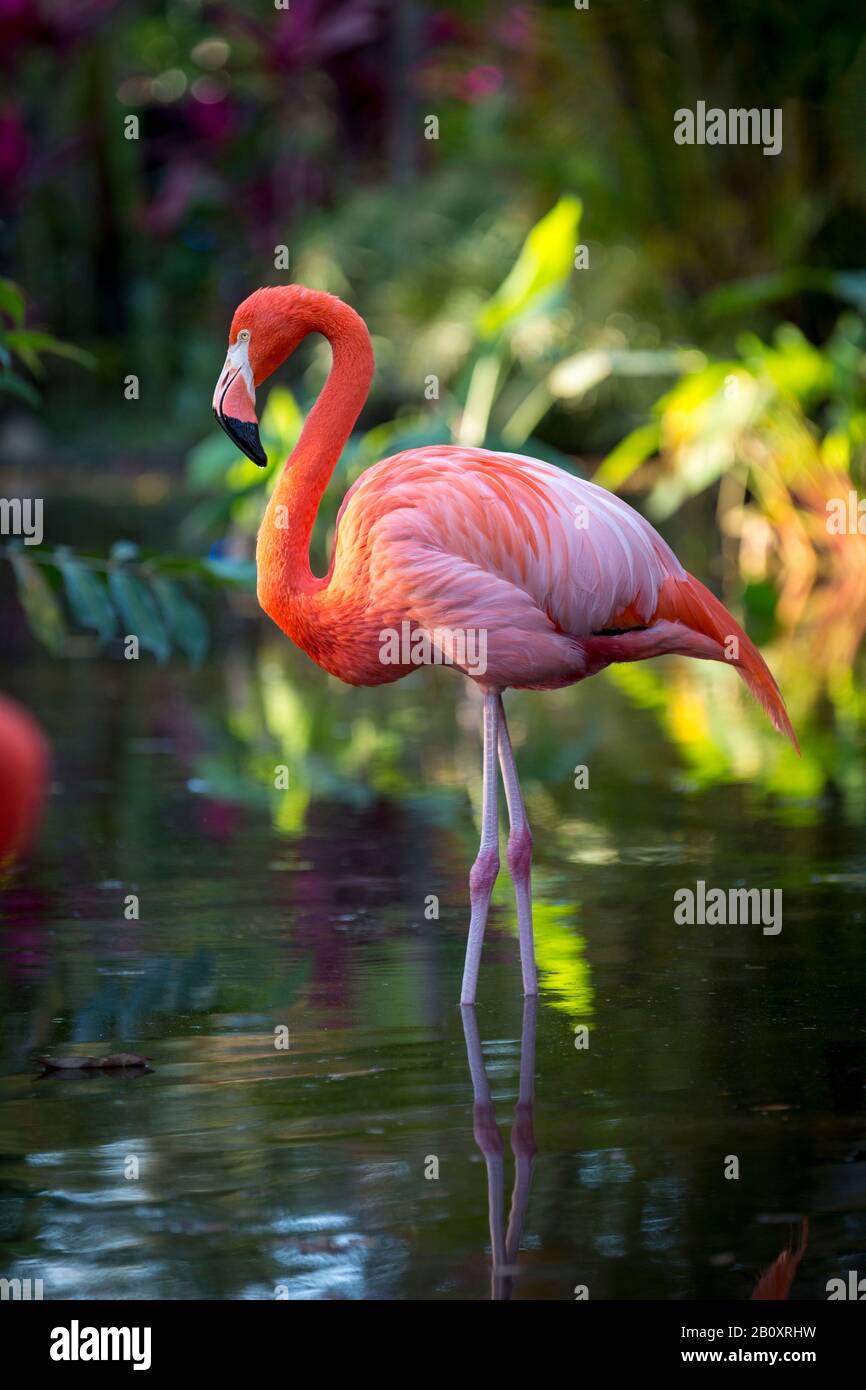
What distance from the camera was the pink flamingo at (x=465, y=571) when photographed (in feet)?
15.1

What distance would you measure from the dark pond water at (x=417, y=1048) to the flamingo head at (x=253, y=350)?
1289 mm

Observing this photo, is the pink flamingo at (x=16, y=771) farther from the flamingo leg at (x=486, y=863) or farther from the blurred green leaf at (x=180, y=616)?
the blurred green leaf at (x=180, y=616)

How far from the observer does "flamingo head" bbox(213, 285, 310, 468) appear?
4664 millimetres

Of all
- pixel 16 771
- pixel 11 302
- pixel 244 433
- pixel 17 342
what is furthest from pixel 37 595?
pixel 16 771

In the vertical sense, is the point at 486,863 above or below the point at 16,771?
below

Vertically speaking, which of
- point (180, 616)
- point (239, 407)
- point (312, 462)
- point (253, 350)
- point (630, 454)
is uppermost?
point (630, 454)

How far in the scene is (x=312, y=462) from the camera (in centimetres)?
484

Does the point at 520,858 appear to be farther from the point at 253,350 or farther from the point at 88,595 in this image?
the point at 88,595

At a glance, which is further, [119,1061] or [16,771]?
[119,1061]

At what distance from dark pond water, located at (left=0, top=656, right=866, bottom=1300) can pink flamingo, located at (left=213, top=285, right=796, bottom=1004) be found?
1.49 ft

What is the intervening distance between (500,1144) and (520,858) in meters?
1.10

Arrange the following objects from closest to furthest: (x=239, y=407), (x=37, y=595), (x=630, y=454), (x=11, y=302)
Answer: (x=239, y=407) → (x=11, y=302) → (x=37, y=595) → (x=630, y=454)

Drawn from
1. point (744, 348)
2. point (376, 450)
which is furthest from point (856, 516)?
point (376, 450)
